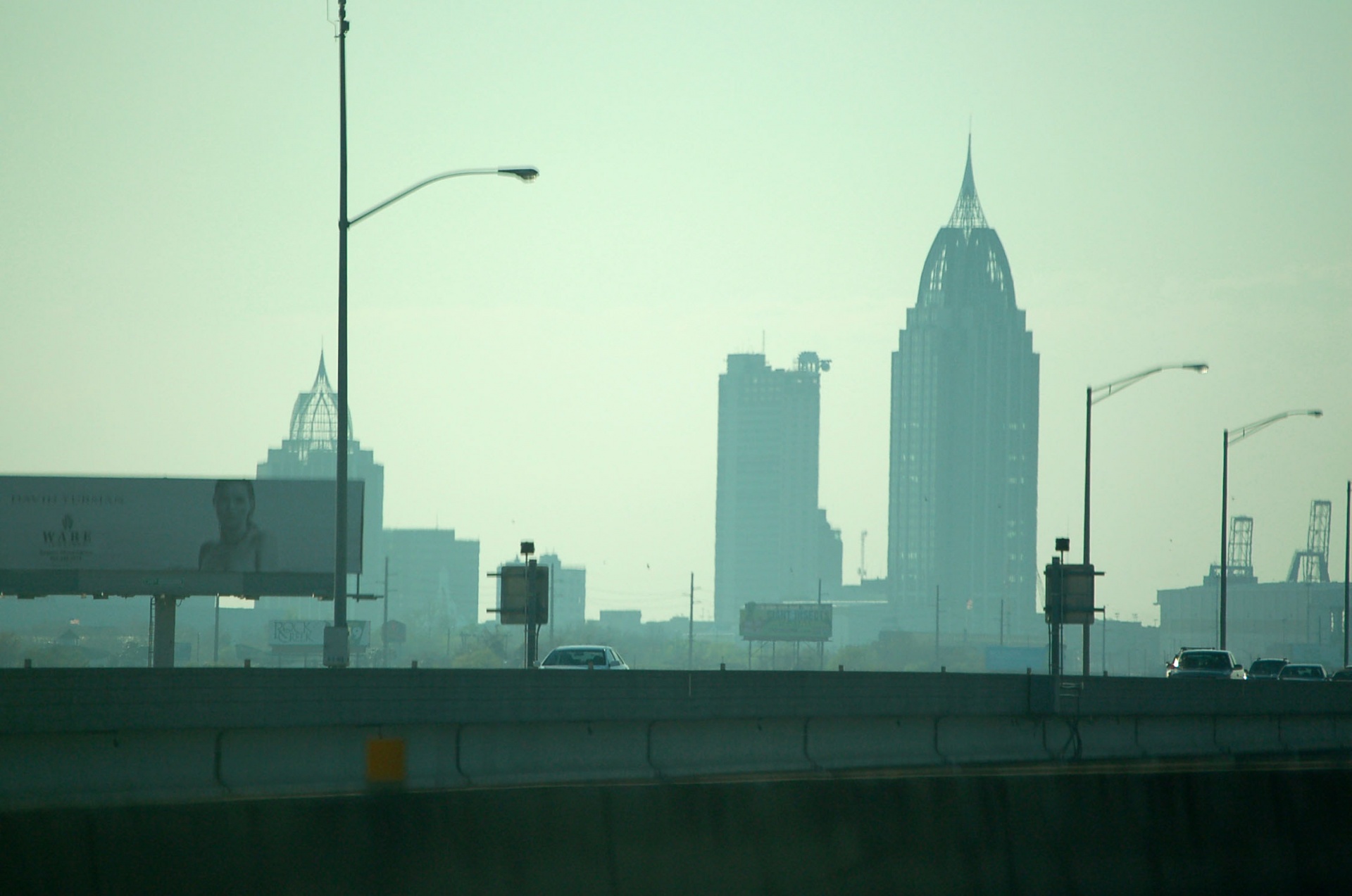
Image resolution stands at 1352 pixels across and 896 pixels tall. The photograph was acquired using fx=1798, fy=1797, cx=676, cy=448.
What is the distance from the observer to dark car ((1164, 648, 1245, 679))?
53.0 meters

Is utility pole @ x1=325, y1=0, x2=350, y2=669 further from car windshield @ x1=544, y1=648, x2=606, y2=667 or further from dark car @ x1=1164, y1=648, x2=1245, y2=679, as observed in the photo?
dark car @ x1=1164, y1=648, x2=1245, y2=679

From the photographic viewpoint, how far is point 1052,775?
1229 cm

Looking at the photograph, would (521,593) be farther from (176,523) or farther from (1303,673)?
(1303,673)

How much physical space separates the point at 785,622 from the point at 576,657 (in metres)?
142

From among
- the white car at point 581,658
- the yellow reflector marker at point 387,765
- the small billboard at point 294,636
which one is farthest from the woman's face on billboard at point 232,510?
the small billboard at point 294,636

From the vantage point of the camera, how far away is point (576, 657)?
3938 cm

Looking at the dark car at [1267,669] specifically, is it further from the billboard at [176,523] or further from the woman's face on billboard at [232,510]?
the woman's face on billboard at [232,510]

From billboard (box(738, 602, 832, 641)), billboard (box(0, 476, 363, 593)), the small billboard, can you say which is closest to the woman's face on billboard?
billboard (box(0, 476, 363, 593))

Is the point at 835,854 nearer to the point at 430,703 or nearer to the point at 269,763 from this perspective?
the point at 269,763

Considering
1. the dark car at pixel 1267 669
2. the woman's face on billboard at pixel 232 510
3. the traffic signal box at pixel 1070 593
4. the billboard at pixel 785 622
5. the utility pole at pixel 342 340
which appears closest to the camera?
the utility pole at pixel 342 340

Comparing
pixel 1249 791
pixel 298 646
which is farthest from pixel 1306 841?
pixel 298 646

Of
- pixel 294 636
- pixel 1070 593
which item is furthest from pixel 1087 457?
pixel 294 636

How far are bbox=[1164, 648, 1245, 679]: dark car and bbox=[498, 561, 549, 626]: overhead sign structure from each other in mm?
23721

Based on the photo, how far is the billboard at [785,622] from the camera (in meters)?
178
